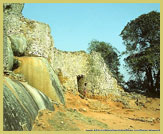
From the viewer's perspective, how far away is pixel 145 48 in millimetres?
19500

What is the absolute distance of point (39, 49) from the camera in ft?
42.0

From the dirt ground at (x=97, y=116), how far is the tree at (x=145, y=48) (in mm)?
3034

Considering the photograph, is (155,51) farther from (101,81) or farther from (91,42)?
(91,42)

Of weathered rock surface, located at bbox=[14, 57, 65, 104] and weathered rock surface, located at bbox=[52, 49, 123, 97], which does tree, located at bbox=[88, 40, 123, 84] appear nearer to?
weathered rock surface, located at bbox=[52, 49, 123, 97]

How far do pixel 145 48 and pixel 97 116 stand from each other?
1144 centimetres

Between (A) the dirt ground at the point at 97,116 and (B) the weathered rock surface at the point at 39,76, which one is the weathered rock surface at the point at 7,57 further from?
(A) the dirt ground at the point at 97,116

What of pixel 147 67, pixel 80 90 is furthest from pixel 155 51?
pixel 80 90

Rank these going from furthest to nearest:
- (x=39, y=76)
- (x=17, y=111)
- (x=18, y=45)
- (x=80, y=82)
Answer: (x=80, y=82)
(x=18, y=45)
(x=39, y=76)
(x=17, y=111)

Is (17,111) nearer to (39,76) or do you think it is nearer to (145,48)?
(39,76)

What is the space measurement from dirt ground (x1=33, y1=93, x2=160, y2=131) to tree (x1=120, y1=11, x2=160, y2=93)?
9.96ft

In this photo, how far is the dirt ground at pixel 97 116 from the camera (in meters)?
6.46

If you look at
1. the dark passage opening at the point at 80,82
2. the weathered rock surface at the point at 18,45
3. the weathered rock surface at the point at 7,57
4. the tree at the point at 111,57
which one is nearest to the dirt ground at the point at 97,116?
the dark passage opening at the point at 80,82

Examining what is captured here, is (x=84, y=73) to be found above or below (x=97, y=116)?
above

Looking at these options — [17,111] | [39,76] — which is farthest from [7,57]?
[17,111]
